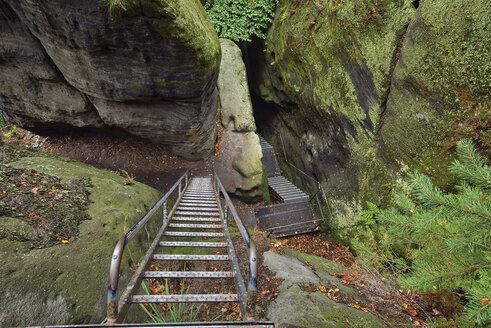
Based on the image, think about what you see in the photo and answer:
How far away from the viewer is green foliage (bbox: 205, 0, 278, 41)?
1009 cm

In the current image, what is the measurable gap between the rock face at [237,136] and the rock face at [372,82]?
226 centimetres

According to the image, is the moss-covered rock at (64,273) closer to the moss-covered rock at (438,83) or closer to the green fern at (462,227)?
the green fern at (462,227)

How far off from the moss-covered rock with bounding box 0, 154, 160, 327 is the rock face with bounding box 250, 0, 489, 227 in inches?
267

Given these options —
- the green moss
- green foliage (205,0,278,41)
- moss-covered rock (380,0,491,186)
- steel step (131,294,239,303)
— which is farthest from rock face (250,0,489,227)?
steel step (131,294,239,303)

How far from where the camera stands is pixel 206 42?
5145mm

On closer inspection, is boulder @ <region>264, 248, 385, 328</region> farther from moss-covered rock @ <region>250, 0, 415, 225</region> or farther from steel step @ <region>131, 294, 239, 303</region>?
moss-covered rock @ <region>250, 0, 415, 225</region>

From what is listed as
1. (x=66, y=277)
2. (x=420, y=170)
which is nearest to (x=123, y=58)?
(x=66, y=277)

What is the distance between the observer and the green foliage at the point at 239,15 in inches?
397

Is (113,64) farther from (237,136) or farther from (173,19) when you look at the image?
(237,136)

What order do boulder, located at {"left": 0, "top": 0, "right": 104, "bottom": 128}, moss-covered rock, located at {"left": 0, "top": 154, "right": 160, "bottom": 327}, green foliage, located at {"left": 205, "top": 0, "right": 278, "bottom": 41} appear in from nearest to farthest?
moss-covered rock, located at {"left": 0, "top": 154, "right": 160, "bottom": 327}, boulder, located at {"left": 0, "top": 0, "right": 104, "bottom": 128}, green foliage, located at {"left": 205, "top": 0, "right": 278, "bottom": 41}

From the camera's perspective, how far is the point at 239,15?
10.5 meters

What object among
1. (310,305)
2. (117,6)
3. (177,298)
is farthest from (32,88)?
(310,305)

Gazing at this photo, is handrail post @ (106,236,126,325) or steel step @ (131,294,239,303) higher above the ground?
handrail post @ (106,236,126,325)

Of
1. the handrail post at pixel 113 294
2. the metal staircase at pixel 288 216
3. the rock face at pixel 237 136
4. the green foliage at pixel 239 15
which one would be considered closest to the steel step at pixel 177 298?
the handrail post at pixel 113 294
